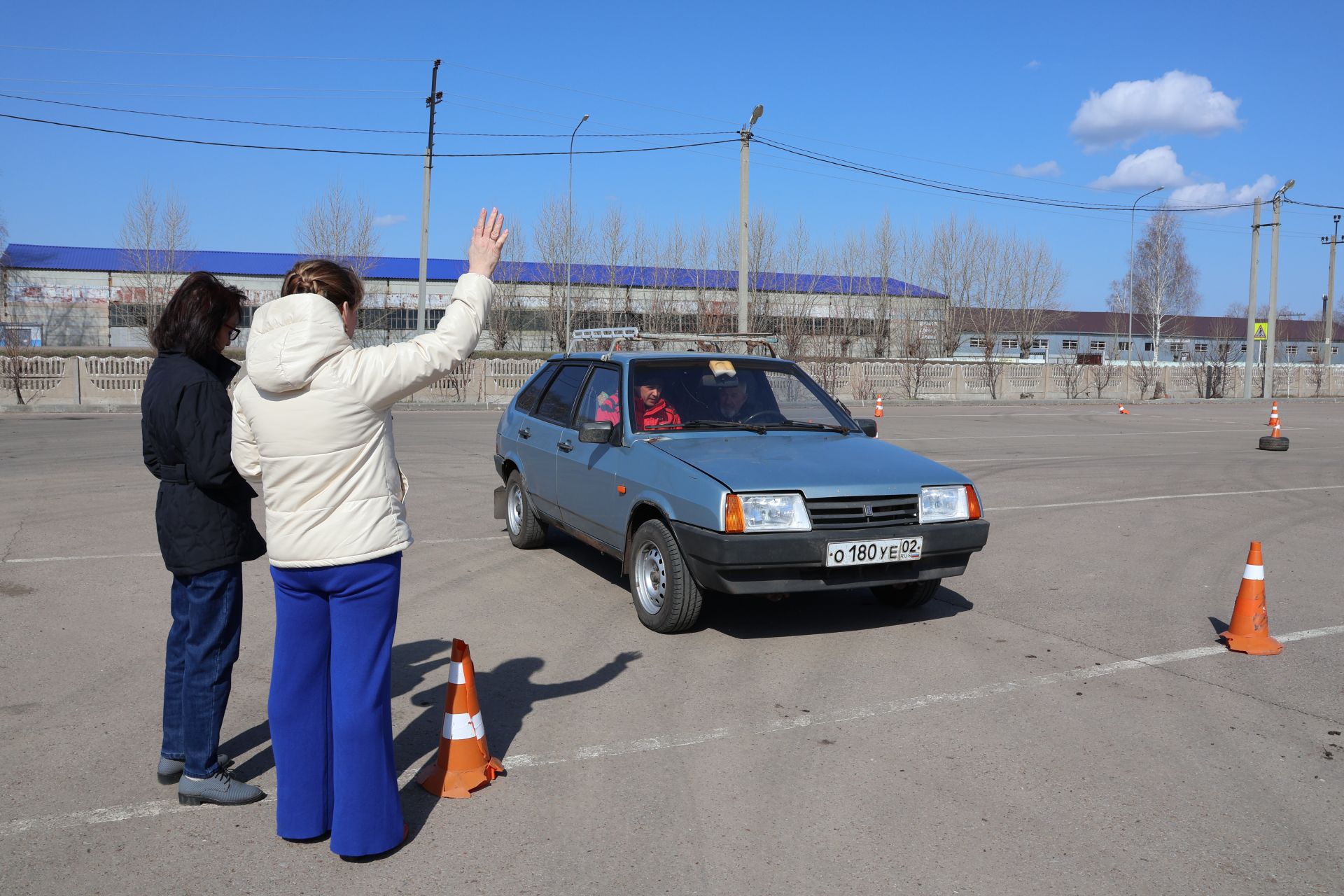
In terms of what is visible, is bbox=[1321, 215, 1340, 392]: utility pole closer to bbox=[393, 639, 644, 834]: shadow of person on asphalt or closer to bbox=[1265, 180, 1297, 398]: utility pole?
bbox=[1265, 180, 1297, 398]: utility pole

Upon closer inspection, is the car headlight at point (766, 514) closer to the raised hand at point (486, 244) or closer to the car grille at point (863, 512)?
the car grille at point (863, 512)

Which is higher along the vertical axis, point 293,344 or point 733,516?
point 293,344

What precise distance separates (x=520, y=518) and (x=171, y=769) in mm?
4669

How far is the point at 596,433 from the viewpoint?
6445mm

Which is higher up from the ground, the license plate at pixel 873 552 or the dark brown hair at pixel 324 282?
the dark brown hair at pixel 324 282

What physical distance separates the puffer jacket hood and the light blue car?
277 centimetres

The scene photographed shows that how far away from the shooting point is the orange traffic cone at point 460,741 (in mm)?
3807

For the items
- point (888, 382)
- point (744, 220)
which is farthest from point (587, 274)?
point (744, 220)

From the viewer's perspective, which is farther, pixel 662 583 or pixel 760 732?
pixel 662 583

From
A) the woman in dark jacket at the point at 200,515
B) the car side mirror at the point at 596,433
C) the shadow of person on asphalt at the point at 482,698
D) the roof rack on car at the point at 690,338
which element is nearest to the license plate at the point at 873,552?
the shadow of person on asphalt at the point at 482,698

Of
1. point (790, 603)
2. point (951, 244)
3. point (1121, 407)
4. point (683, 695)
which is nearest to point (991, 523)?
point (790, 603)

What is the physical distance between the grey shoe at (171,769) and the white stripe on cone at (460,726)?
831 millimetres

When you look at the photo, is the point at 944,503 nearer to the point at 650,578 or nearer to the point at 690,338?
the point at 650,578

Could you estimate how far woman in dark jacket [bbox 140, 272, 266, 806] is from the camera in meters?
3.47
